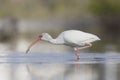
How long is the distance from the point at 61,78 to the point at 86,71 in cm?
101

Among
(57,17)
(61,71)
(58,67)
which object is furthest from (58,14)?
(61,71)

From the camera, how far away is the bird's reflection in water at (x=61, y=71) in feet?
41.0

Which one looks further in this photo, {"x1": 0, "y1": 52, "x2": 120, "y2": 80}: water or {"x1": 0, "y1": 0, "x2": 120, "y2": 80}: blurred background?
{"x1": 0, "y1": 0, "x2": 120, "y2": 80}: blurred background

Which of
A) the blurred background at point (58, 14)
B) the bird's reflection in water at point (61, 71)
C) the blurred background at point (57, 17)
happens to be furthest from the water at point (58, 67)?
the blurred background at point (58, 14)

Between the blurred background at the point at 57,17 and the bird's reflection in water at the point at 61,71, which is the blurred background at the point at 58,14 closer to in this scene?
the blurred background at the point at 57,17

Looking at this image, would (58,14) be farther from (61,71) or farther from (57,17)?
(61,71)

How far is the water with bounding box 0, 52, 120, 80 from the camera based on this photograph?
1266 cm

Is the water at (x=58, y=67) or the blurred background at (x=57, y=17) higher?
the water at (x=58, y=67)

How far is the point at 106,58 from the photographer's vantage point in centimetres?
1549

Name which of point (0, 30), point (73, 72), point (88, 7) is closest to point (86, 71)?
point (73, 72)

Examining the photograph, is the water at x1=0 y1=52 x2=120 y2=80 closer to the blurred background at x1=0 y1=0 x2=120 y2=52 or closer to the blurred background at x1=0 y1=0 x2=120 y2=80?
the blurred background at x1=0 y1=0 x2=120 y2=80

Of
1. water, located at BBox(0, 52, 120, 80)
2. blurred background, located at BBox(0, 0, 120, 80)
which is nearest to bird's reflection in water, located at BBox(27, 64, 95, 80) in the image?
water, located at BBox(0, 52, 120, 80)

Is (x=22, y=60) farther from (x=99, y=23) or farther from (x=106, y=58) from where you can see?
(x=99, y=23)

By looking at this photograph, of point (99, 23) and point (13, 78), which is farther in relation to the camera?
point (99, 23)
